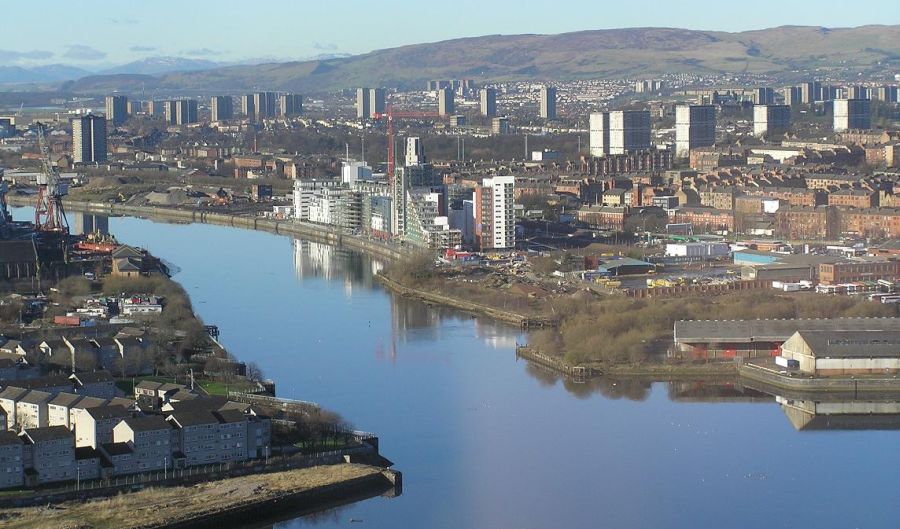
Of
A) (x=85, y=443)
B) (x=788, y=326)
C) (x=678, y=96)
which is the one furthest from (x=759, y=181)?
(x=678, y=96)

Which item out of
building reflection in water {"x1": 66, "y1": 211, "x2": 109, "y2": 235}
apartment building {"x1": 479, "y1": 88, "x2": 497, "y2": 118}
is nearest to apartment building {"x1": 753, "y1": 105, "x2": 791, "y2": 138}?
building reflection in water {"x1": 66, "y1": 211, "x2": 109, "y2": 235}

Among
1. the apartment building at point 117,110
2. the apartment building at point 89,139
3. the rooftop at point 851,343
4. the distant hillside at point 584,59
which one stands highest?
the distant hillside at point 584,59

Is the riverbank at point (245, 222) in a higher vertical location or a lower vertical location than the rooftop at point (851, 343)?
higher

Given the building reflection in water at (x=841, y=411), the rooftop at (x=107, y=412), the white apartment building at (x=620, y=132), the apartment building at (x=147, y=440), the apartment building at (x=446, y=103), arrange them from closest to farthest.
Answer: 1. the apartment building at (x=147, y=440)
2. the rooftop at (x=107, y=412)
3. the building reflection in water at (x=841, y=411)
4. the white apartment building at (x=620, y=132)
5. the apartment building at (x=446, y=103)

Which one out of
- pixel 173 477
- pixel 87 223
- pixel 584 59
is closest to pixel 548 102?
pixel 87 223

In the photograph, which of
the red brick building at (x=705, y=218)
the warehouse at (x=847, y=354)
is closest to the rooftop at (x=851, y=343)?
the warehouse at (x=847, y=354)

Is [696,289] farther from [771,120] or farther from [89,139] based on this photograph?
[89,139]

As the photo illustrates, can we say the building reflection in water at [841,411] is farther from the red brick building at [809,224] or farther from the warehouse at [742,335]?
the red brick building at [809,224]
